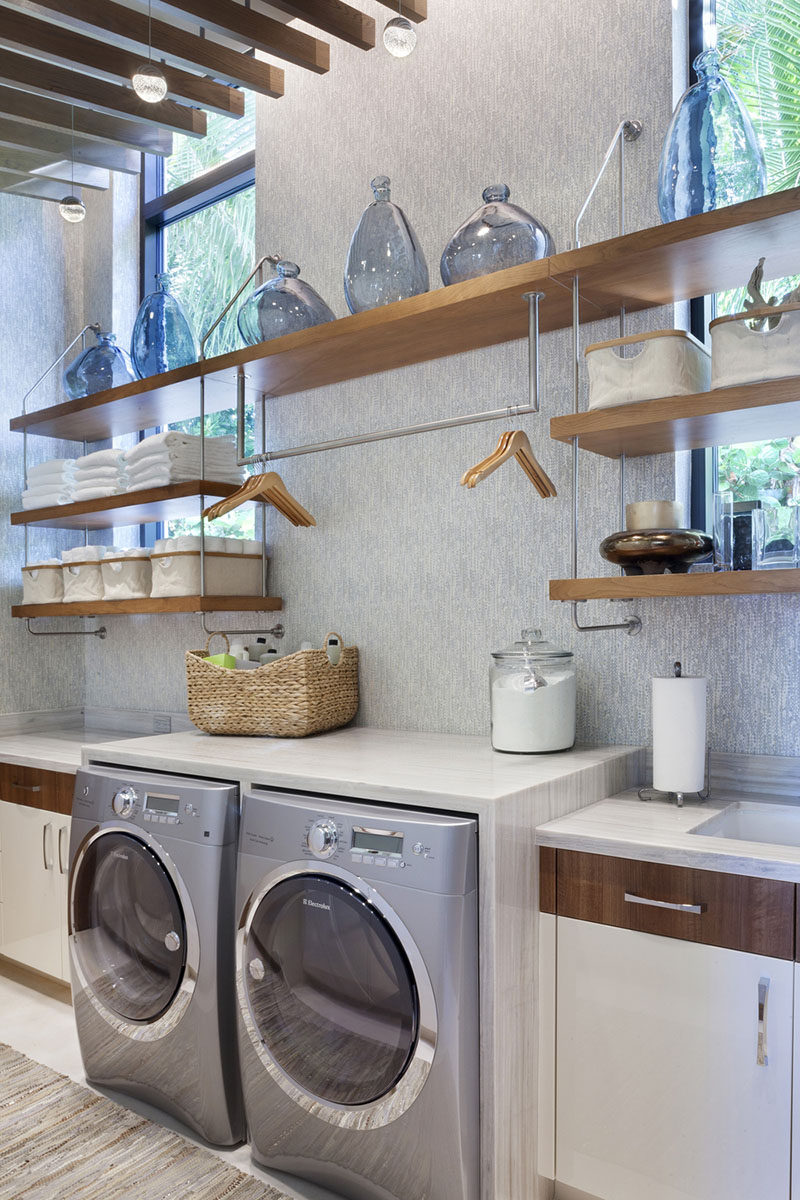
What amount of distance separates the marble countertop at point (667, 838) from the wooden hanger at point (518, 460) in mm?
741

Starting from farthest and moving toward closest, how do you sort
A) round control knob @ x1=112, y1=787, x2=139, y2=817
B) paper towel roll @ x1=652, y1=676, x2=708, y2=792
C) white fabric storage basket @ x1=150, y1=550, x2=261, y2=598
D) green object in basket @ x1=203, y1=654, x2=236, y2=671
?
white fabric storage basket @ x1=150, y1=550, x2=261, y2=598 < green object in basket @ x1=203, y1=654, x2=236, y2=671 < round control knob @ x1=112, y1=787, x2=139, y2=817 < paper towel roll @ x1=652, y1=676, x2=708, y2=792

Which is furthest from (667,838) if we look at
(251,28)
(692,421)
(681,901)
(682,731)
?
(251,28)

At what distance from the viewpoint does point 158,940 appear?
6.96 ft

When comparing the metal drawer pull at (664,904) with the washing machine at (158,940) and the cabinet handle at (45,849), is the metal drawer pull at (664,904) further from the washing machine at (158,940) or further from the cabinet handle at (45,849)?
the cabinet handle at (45,849)

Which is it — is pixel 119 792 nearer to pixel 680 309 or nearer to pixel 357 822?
pixel 357 822

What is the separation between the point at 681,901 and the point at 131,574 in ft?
7.16

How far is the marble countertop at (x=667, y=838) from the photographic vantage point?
1.49m

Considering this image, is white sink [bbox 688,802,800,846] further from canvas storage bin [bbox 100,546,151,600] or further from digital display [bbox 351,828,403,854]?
canvas storage bin [bbox 100,546,151,600]

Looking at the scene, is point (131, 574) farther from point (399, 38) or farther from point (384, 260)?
point (399, 38)

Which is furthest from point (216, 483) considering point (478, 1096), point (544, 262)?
point (478, 1096)

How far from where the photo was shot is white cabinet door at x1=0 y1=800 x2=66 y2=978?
110 inches

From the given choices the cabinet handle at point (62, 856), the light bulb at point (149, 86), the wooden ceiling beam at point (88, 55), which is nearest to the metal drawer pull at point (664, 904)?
the cabinet handle at point (62, 856)

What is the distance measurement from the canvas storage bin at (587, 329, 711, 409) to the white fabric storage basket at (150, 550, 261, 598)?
1408 millimetres

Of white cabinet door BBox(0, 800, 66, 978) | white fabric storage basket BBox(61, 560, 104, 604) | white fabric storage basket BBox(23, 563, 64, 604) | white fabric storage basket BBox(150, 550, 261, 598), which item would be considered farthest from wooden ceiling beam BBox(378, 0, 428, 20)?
white cabinet door BBox(0, 800, 66, 978)
